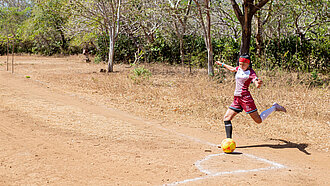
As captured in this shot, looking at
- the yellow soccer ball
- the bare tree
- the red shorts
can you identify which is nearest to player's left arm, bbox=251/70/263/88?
the red shorts

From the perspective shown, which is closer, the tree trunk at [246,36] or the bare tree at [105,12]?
the tree trunk at [246,36]

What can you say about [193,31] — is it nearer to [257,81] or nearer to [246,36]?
[246,36]

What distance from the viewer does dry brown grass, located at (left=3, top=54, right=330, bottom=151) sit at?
25.6 ft

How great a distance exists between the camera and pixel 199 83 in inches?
544

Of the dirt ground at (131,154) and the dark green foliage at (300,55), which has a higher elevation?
the dark green foliage at (300,55)

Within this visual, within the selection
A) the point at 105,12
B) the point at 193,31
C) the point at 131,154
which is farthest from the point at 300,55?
the point at 131,154

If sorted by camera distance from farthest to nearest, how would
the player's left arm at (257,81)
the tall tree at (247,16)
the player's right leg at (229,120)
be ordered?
Result: the tall tree at (247,16) → the player's right leg at (229,120) → the player's left arm at (257,81)

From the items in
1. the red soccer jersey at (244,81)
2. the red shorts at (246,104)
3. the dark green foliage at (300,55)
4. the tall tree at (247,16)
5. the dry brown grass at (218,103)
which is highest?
the tall tree at (247,16)

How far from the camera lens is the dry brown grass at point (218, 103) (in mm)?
7797

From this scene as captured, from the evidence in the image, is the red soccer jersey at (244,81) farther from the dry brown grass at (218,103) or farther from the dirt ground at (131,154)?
the dry brown grass at (218,103)

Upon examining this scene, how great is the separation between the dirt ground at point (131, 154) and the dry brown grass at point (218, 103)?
0.46 meters

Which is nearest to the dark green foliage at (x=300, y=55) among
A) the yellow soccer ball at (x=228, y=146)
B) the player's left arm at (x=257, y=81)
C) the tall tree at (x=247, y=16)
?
the tall tree at (x=247, y=16)

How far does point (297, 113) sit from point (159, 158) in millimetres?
5116

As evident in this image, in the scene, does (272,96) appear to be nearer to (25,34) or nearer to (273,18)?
(273,18)
